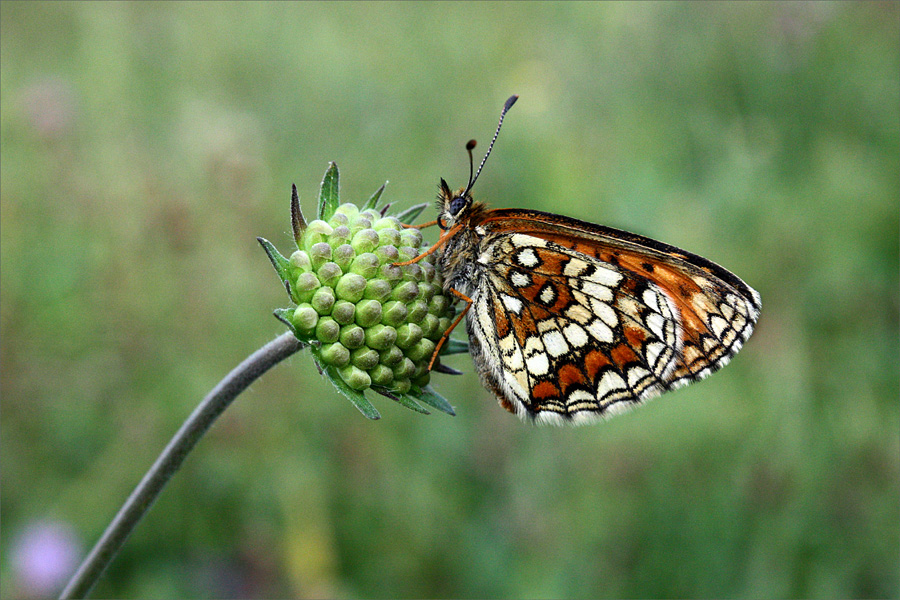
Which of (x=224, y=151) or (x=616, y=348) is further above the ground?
(x=224, y=151)

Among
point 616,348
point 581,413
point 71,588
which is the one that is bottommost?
point 71,588

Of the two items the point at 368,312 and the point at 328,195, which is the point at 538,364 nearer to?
the point at 368,312

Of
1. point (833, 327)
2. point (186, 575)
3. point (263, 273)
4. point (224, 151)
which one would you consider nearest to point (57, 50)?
point (224, 151)

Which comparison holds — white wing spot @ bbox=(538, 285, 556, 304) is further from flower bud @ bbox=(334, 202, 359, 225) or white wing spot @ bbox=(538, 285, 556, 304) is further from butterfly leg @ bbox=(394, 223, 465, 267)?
flower bud @ bbox=(334, 202, 359, 225)

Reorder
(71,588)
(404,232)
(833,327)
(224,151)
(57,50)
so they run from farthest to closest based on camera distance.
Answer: (57,50)
(224,151)
(833,327)
(404,232)
(71,588)

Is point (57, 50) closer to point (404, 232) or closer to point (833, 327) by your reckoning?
point (404, 232)

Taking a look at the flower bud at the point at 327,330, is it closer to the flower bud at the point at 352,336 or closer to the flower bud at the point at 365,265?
the flower bud at the point at 352,336

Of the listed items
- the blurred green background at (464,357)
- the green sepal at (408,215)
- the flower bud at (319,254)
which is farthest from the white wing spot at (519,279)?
the blurred green background at (464,357)

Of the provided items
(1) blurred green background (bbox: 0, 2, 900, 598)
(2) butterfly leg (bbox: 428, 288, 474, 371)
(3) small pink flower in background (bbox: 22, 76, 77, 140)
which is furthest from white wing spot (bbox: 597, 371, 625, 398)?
(3) small pink flower in background (bbox: 22, 76, 77, 140)
